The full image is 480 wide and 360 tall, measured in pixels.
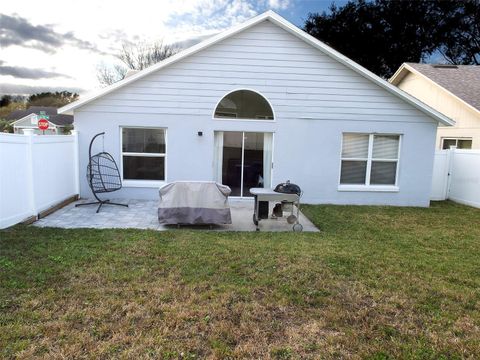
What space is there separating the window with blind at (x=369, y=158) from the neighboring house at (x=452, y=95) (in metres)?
5.00

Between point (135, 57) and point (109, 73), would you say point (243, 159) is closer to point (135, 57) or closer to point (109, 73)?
point (135, 57)

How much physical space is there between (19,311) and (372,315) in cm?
362

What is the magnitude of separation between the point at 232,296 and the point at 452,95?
13647mm

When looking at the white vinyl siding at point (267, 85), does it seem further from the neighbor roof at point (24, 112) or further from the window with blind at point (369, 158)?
the neighbor roof at point (24, 112)

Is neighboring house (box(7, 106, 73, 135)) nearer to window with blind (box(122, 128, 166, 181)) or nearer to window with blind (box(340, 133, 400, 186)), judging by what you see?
window with blind (box(122, 128, 166, 181))

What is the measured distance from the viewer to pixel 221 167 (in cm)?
967

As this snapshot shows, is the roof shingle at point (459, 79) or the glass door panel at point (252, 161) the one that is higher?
the roof shingle at point (459, 79)

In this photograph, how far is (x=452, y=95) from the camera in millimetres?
13219

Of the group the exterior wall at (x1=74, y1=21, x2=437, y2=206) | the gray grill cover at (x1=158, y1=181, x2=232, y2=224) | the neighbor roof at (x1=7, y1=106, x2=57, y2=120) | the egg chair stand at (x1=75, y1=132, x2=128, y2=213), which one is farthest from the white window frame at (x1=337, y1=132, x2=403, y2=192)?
the neighbor roof at (x1=7, y1=106, x2=57, y2=120)

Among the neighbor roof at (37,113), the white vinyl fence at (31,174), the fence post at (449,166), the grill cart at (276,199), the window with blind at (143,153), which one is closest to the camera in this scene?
the white vinyl fence at (31,174)

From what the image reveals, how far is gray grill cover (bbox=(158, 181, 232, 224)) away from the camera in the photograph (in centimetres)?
677

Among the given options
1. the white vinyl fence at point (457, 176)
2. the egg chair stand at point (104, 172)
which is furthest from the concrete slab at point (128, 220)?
the white vinyl fence at point (457, 176)

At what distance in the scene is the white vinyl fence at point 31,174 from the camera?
5.96m

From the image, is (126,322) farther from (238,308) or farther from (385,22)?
(385,22)
